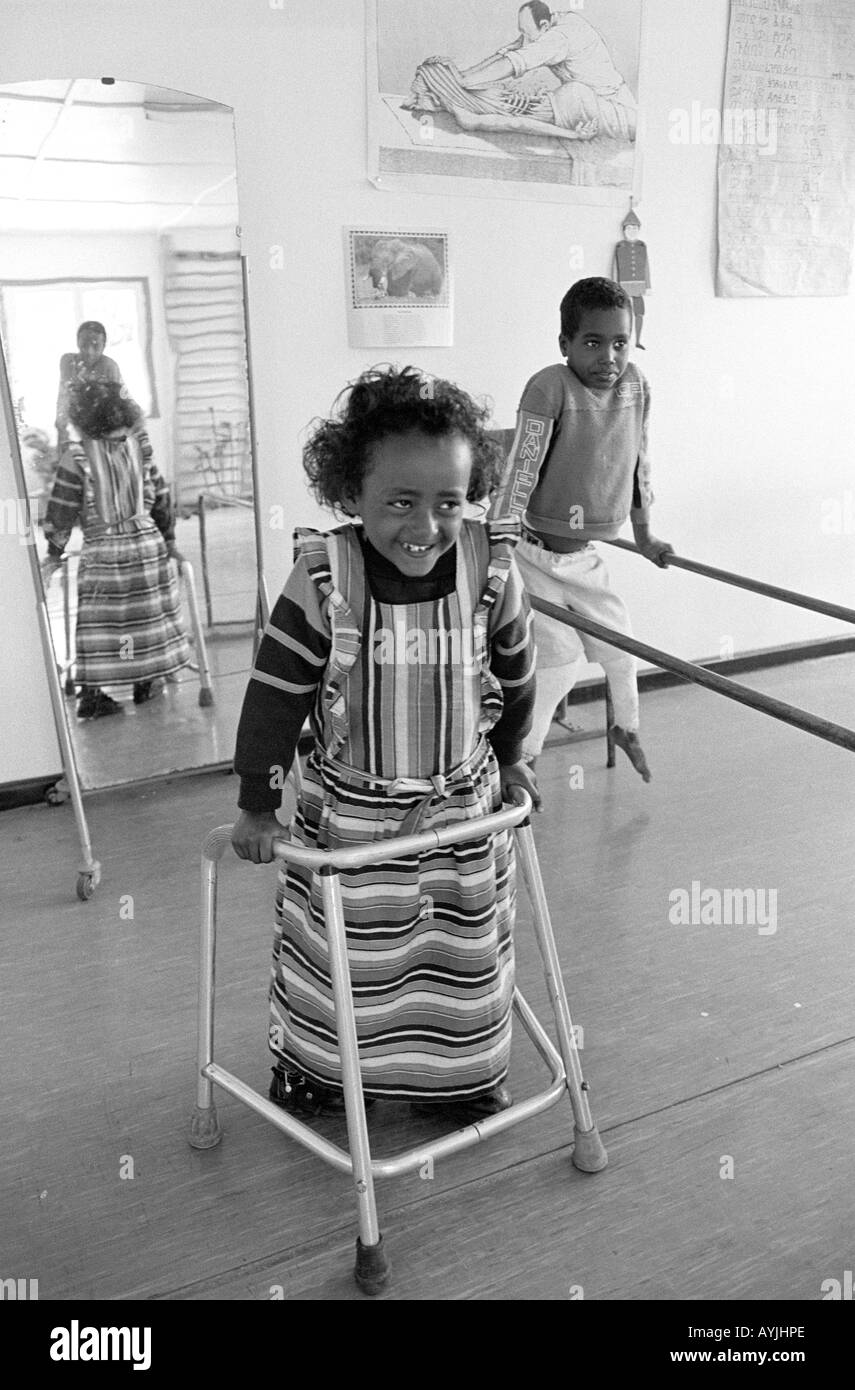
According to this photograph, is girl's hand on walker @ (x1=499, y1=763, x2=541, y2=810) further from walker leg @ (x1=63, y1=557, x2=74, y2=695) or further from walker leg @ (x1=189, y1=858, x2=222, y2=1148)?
walker leg @ (x1=63, y1=557, x2=74, y2=695)

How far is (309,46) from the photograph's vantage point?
2953mm

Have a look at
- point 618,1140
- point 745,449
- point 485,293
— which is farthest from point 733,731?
point 618,1140

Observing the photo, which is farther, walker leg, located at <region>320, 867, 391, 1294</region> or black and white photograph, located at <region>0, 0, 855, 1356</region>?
black and white photograph, located at <region>0, 0, 855, 1356</region>

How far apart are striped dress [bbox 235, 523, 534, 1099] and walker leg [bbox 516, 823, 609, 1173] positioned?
0.07 m

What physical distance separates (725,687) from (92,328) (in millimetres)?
1872

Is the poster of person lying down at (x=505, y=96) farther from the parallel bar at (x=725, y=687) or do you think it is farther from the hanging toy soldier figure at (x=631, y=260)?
the parallel bar at (x=725, y=687)

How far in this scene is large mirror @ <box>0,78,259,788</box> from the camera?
8.89ft

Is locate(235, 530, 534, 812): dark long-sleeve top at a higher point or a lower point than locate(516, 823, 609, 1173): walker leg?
higher

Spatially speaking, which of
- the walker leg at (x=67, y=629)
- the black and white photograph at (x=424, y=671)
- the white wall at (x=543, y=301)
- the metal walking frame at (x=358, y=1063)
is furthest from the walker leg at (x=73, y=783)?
the metal walking frame at (x=358, y=1063)

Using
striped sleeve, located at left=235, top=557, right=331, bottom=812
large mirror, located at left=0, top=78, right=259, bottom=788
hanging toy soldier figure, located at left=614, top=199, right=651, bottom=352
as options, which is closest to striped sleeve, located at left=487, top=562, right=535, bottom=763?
striped sleeve, located at left=235, top=557, right=331, bottom=812

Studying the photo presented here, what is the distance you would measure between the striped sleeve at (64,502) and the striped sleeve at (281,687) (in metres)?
1.52

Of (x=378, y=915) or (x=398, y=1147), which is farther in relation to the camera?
(x=398, y=1147)

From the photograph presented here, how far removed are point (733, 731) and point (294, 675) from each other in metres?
2.43

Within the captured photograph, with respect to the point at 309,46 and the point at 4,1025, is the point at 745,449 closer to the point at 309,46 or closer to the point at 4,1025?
the point at 309,46
